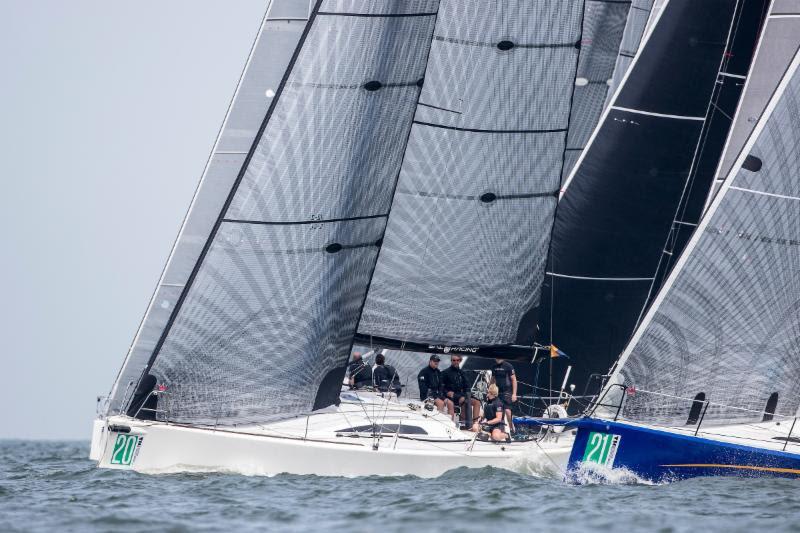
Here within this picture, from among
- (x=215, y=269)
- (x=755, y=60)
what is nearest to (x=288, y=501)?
(x=215, y=269)

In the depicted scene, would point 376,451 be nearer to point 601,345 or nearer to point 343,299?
point 343,299

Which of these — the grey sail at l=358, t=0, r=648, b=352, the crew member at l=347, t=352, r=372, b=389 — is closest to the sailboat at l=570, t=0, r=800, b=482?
the grey sail at l=358, t=0, r=648, b=352

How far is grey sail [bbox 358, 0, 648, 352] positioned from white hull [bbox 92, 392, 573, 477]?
1.99 meters

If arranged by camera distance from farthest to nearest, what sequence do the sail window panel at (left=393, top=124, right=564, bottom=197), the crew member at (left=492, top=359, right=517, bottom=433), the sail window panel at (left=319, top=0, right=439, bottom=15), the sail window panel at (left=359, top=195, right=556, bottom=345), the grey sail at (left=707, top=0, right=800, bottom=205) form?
1. the grey sail at (left=707, top=0, right=800, bottom=205)
2. the sail window panel at (left=393, top=124, right=564, bottom=197)
3. the sail window panel at (left=359, top=195, right=556, bottom=345)
4. the crew member at (left=492, top=359, right=517, bottom=433)
5. the sail window panel at (left=319, top=0, right=439, bottom=15)

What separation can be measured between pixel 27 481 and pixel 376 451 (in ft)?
12.9

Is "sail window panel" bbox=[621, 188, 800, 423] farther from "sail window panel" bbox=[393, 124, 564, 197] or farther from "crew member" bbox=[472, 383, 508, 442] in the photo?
"sail window panel" bbox=[393, 124, 564, 197]

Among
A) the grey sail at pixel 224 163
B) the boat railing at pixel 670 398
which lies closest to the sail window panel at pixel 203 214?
the grey sail at pixel 224 163

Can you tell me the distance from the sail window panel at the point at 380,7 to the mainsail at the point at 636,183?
130 inches

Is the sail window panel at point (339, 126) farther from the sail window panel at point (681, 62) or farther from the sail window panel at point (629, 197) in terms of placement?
the sail window panel at point (681, 62)

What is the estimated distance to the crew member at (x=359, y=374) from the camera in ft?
63.1

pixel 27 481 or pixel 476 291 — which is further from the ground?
pixel 476 291

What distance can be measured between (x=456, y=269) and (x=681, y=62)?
4.18 m

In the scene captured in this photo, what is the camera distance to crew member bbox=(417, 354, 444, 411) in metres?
18.5

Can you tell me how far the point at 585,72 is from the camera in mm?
21641
